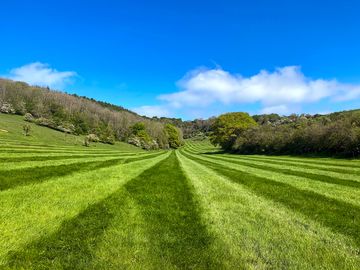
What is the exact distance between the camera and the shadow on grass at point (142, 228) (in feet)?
22.0

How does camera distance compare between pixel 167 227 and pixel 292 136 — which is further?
pixel 292 136

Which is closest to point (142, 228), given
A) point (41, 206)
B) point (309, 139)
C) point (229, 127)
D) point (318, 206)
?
point (41, 206)

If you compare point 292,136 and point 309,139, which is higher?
point 292,136

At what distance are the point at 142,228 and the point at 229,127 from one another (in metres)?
96.3

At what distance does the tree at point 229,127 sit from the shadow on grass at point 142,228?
89592mm

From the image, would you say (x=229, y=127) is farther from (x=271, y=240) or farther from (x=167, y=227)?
(x=271, y=240)

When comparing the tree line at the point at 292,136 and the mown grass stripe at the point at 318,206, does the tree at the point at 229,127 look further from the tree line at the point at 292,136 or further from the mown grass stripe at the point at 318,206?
the mown grass stripe at the point at 318,206

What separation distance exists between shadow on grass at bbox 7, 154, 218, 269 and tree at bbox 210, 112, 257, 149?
89592 millimetres

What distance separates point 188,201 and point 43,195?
564 centimetres

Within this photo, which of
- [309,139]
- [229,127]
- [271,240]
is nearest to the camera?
[271,240]

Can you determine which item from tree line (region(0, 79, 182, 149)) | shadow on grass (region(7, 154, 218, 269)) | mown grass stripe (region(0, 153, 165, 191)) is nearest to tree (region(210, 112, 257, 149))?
tree line (region(0, 79, 182, 149))

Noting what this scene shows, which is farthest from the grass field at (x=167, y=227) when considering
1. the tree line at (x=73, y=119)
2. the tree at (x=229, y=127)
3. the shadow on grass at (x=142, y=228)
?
the tree line at (x=73, y=119)

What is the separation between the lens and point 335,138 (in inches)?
2375

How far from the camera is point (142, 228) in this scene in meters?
8.96
